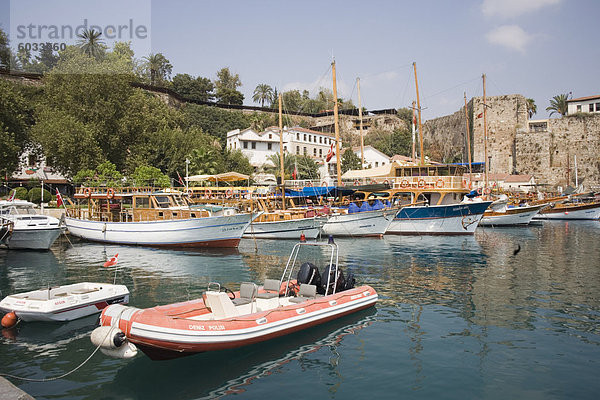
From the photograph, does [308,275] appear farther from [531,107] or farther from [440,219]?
[531,107]

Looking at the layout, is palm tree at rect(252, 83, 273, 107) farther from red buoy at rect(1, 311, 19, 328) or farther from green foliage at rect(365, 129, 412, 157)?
red buoy at rect(1, 311, 19, 328)

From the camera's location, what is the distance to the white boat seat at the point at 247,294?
36.6 ft

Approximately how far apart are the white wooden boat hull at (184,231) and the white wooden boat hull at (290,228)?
12.8 feet

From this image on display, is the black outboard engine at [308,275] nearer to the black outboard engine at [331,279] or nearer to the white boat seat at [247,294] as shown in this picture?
the black outboard engine at [331,279]

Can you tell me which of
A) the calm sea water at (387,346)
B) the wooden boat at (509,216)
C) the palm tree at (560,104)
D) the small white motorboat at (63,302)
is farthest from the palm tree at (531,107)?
the small white motorboat at (63,302)

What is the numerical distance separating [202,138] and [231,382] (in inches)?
2028

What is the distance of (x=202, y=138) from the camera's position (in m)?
57.8

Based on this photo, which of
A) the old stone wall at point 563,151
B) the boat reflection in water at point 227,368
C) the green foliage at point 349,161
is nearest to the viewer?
the boat reflection in water at point 227,368

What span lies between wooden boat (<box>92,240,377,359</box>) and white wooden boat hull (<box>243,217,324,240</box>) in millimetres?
16562

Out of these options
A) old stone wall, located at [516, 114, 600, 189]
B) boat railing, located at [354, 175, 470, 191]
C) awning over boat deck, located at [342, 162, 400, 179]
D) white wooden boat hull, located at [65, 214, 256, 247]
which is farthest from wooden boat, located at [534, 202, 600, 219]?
white wooden boat hull, located at [65, 214, 256, 247]

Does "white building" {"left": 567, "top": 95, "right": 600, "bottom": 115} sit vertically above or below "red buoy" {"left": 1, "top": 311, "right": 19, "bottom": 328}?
above

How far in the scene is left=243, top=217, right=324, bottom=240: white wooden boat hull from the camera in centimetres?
2984

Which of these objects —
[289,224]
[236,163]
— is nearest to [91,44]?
[236,163]

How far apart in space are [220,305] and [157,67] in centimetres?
9117
